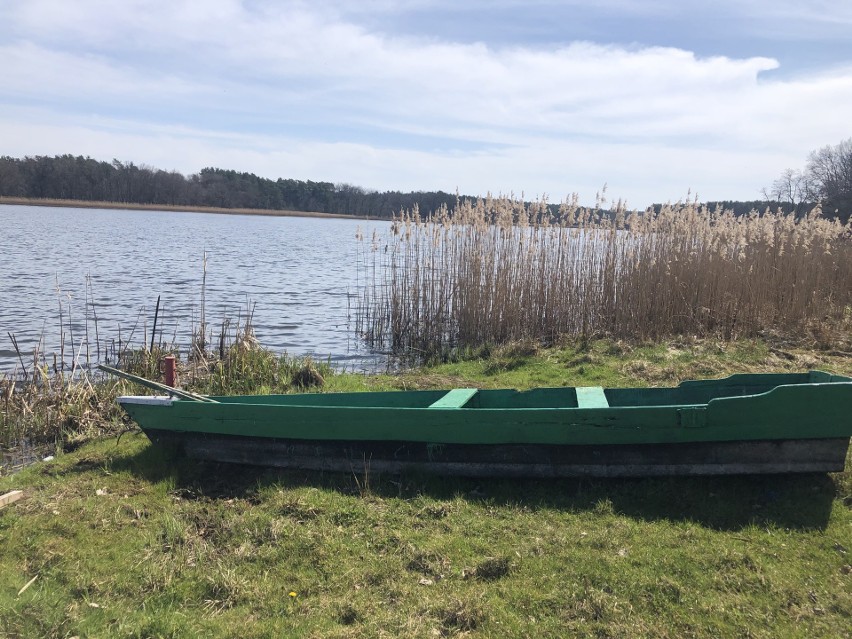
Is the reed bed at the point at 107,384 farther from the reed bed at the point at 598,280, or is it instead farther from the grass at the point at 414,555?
the reed bed at the point at 598,280

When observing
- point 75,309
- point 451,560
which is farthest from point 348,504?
point 75,309

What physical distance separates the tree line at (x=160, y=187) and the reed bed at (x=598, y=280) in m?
47.2

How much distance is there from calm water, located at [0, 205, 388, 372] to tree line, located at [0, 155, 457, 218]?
30.5 metres

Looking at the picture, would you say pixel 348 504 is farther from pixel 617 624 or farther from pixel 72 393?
pixel 72 393

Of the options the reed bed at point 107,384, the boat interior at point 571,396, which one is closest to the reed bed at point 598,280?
the reed bed at point 107,384

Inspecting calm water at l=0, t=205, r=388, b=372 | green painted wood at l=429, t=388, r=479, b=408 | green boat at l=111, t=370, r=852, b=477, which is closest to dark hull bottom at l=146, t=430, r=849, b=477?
green boat at l=111, t=370, r=852, b=477

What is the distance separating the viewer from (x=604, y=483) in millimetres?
5137

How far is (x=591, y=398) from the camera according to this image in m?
5.77

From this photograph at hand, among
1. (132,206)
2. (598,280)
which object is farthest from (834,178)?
(132,206)

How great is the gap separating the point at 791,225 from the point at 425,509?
34.6 ft

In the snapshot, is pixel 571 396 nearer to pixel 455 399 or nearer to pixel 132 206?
pixel 455 399

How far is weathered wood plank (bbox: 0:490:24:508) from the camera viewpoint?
5211mm

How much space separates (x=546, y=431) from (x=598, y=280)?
644 centimetres

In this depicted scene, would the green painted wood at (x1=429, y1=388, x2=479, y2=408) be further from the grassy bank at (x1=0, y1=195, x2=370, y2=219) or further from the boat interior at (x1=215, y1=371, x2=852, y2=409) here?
the grassy bank at (x1=0, y1=195, x2=370, y2=219)
